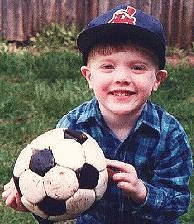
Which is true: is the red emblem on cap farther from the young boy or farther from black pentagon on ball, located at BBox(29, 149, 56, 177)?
black pentagon on ball, located at BBox(29, 149, 56, 177)

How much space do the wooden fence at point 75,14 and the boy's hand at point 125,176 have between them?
622 cm

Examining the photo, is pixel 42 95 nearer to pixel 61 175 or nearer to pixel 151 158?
pixel 151 158

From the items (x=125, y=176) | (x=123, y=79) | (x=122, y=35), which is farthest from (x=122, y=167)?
(x=122, y=35)

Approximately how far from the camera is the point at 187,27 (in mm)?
9195

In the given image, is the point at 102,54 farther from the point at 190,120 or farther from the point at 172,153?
the point at 190,120

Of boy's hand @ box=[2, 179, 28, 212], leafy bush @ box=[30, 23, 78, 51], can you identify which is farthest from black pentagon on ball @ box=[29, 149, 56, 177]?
leafy bush @ box=[30, 23, 78, 51]

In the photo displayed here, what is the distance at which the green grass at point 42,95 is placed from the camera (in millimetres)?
5883

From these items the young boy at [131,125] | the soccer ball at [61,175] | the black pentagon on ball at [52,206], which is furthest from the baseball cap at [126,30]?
the black pentagon on ball at [52,206]

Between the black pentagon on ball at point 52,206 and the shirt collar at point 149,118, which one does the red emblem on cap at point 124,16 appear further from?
the black pentagon on ball at point 52,206

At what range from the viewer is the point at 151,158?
11.2 ft

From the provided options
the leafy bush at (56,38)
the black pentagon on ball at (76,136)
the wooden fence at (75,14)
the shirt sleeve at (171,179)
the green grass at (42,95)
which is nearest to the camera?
the black pentagon on ball at (76,136)

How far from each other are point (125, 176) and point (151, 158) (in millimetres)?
477

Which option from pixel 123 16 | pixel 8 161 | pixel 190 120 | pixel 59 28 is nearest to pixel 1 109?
pixel 8 161

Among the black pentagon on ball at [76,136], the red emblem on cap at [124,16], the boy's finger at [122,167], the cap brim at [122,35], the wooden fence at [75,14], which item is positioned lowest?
the wooden fence at [75,14]
